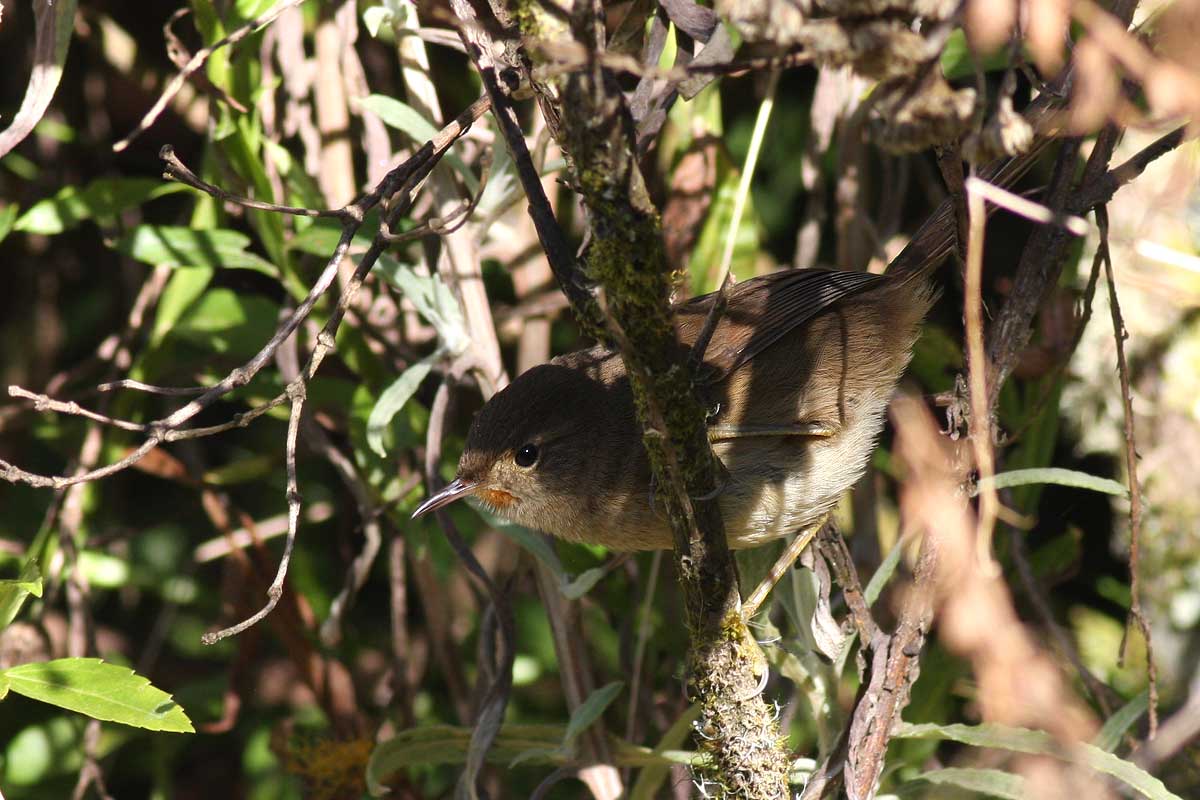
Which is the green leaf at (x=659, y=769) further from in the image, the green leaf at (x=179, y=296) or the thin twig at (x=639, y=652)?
the green leaf at (x=179, y=296)

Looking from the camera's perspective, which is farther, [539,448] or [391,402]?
[539,448]

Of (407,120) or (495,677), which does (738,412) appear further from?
(407,120)

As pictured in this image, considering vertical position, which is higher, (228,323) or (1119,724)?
(228,323)

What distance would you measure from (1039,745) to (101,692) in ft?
5.53

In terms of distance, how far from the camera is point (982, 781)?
90.4 inches

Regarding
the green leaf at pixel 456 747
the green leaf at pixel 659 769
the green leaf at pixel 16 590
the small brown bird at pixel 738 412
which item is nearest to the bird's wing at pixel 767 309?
the small brown bird at pixel 738 412

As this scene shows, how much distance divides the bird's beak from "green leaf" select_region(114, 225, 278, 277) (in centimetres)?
75

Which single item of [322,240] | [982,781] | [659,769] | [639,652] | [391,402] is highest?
[322,240]

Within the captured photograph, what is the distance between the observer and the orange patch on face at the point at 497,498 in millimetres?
2875

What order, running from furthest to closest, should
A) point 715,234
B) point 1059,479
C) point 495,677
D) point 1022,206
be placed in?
point 715,234 → point 495,677 → point 1059,479 → point 1022,206

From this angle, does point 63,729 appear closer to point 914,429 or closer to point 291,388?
point 291,388

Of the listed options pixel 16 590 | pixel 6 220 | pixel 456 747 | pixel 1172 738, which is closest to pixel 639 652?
pixel 456 747

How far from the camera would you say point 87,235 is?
4.02 m

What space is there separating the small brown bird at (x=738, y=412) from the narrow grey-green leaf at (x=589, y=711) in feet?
1.12
